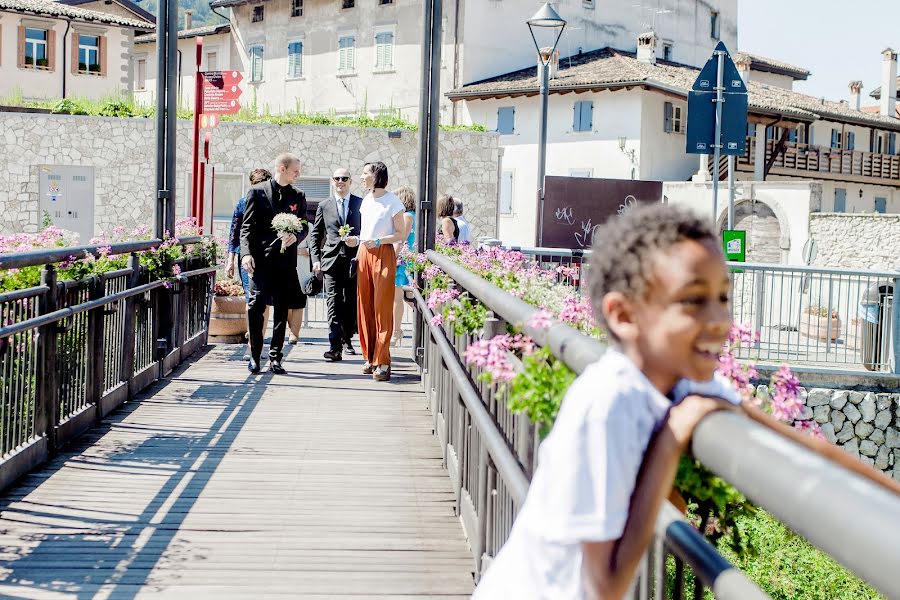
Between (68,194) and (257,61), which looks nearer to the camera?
(68,194)

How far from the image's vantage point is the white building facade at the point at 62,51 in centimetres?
4916

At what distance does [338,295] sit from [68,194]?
22.5 metres

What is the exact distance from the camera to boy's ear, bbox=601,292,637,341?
5.82ft

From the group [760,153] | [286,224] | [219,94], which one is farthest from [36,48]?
[286,224]

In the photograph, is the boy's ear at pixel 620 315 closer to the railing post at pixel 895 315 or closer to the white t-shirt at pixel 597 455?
the white t-shirt at pixel 597 455

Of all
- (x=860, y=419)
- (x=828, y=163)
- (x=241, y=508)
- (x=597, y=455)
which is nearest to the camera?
(x=597, y=455)

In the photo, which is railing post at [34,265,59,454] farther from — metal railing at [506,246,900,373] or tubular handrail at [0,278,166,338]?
metal railing at [506,246,900,373]

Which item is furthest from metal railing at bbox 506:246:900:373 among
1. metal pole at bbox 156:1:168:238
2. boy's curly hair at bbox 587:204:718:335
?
boy's curly hair at bbox 587:204:718:335

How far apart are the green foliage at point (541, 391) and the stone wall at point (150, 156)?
28.1m

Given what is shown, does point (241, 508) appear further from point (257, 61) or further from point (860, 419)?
point (257, 61)

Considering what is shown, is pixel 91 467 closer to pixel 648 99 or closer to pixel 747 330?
pixel 747 330

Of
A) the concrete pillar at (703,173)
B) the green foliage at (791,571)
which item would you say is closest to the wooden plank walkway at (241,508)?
the green foliage at (791,571)

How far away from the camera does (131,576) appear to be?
183 inches

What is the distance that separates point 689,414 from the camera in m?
1.68
